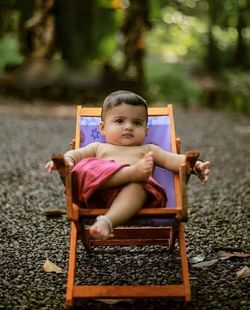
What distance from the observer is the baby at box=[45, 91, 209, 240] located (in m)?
2.78

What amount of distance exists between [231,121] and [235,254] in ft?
19.5

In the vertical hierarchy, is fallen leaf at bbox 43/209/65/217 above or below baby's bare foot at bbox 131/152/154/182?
above

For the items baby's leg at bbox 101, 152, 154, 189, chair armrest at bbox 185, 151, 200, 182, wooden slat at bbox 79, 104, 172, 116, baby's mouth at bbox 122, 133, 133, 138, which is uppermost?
wooden slat at bbox 79, 104, 172, 116

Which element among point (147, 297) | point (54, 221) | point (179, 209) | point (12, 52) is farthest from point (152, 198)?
point (12, 52)

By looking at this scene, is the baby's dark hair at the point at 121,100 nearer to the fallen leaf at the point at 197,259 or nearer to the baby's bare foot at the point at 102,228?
the baby's bare foot at the point at 102,228

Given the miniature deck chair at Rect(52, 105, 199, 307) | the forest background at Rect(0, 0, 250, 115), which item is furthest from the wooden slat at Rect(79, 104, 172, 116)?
the forest background at Rect(0, 0, 250, 115)

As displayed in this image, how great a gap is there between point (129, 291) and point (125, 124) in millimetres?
739

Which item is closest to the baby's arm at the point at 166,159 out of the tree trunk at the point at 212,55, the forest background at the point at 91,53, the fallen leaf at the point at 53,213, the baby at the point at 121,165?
the baby at the point at 121,165

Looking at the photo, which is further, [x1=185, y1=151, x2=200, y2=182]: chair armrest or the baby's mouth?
the baby's mouth

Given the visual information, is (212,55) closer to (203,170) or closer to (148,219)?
(203,170)

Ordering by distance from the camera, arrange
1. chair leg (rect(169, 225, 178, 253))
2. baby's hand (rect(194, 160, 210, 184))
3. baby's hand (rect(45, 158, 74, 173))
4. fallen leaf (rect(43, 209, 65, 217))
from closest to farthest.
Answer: baby's hand (rect(45, 158, 74, 173))
baby's hand (rect(194, 160, 210, 184))
chair leg (rect(169, 225, 178, 253))
fallen leaf (rect(43, 209, 65, 217))

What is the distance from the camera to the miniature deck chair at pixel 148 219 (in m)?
2.80

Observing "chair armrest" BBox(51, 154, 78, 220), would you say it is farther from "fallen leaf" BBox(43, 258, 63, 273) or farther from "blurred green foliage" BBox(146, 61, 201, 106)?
"blurred green foliage" BBox(146, 61, 201, 106)

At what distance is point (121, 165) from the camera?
288 cm
